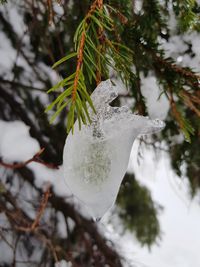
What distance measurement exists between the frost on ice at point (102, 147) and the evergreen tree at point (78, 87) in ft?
0.13

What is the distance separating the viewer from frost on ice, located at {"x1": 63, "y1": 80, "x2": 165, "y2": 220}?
2.34ft

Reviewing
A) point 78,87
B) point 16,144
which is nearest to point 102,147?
point 78,87

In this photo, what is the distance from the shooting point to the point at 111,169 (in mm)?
729

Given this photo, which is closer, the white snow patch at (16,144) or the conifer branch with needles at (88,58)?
the conifer branch with needles at (88,58)

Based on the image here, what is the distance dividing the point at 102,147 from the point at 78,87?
146mm

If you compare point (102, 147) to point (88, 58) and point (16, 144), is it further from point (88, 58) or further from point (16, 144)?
point (16, 144)

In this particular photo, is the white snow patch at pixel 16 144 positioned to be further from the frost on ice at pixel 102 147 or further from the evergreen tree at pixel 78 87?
the frost on ice at pixel 102 147

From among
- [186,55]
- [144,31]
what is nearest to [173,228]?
[186,55]

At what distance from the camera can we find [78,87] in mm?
629

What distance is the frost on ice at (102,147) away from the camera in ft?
2.34

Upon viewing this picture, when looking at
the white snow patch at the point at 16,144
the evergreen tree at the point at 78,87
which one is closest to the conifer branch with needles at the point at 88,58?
the evergreen tree at the point at 78,87

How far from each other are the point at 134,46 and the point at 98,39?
0.27m

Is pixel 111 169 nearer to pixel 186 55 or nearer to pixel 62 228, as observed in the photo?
pixel 186 55

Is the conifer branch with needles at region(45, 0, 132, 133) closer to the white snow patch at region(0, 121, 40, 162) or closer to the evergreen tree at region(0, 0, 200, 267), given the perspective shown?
the evergreen tree at region(0, 0, 200, 267)
